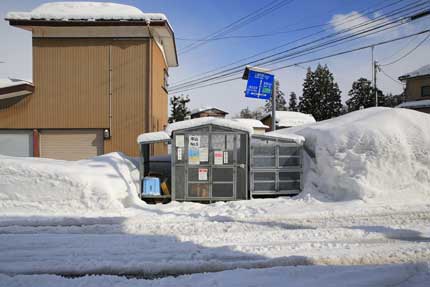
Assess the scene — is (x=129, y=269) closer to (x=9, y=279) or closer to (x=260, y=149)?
(x=9, y=279)

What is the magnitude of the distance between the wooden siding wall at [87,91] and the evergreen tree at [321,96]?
42.6m

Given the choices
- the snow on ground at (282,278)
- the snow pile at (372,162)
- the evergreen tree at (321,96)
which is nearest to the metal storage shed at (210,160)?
the snow pile at (372,162)

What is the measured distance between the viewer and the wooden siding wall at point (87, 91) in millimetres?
15203

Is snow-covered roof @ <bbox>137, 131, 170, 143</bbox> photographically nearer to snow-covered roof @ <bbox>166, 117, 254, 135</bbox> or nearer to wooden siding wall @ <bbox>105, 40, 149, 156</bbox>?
snow-covered roof @ <bbox>166, 117, 254, 135</bbox>

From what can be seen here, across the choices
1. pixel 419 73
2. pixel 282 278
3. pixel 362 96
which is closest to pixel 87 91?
pixel 282 278

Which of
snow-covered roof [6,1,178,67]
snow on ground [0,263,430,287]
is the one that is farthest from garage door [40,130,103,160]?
snow on ground [0,263,430,287]

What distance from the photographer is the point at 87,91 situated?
15.4 meters

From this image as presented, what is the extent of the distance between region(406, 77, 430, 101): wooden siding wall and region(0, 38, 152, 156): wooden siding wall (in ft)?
104

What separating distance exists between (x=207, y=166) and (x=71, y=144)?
873 centimetres

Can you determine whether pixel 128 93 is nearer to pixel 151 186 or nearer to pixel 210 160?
pixel 151 186

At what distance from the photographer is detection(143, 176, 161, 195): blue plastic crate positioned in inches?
416

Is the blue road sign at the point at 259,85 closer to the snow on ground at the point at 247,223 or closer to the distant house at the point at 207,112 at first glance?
the snow on ground at the point at 247,223

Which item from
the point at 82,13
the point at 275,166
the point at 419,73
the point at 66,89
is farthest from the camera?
the point at 419,73

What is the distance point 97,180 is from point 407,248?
8090 mm
